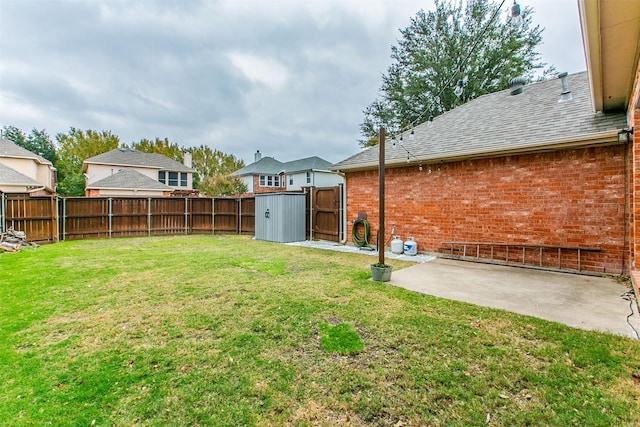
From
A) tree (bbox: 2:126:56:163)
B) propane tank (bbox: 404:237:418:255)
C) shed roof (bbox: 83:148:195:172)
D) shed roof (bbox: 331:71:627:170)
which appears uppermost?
tree (bbox: 2:126:56:163)

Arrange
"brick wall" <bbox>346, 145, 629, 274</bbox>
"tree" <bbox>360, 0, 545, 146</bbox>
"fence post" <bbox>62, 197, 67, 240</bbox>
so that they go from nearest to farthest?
"brick wall" <bbox>346, 145, 629, 274</bbox> → "fence post" <bbox>62, 197, 67, 240</bbox> → "tree" <bbox>360, 0, 545, 146</bbox>

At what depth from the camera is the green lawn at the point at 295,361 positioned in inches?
75.7

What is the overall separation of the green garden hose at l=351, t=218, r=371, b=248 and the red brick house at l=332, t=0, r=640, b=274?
23 cm

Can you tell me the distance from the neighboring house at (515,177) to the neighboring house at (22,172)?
511 inches

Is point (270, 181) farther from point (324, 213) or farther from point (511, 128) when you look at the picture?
point (511, 128)

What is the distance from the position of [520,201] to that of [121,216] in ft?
47.3

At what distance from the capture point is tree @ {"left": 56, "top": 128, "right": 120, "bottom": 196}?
32.3 metres

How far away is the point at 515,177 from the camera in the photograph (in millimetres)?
6430

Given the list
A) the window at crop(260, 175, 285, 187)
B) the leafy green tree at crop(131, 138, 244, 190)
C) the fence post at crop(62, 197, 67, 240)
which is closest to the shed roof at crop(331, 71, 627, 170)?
the fence post at crop(62, 197, 67, 240)

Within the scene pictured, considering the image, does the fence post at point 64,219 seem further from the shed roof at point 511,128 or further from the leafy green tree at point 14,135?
the leafy green tree at point 14,135

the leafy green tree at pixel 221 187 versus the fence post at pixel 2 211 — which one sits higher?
the leafy green tree at pixel 221 187

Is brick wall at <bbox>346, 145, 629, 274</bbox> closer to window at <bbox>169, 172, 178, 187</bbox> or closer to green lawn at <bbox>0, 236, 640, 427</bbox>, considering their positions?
green lawn at <bbox>0, 236, 640, 427</bbox>

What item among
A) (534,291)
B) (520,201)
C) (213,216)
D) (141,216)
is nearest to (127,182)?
(141,216)

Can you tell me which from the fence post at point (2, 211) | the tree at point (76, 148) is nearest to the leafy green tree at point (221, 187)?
the fence post at point (2, 211)
